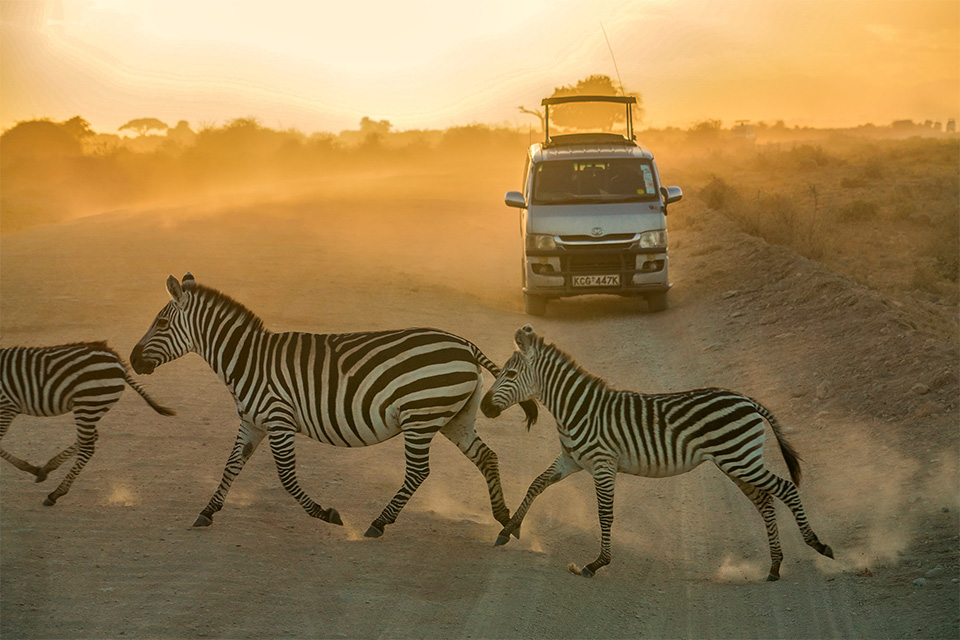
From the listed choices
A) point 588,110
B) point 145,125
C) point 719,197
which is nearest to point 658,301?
point 719,197

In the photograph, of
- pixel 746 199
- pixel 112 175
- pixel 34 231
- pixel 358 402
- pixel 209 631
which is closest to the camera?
pixel 209 631

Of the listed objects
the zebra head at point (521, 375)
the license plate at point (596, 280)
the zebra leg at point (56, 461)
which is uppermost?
the zebra head at point (521, 375)

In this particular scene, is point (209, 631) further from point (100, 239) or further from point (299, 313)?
point (100, 239)

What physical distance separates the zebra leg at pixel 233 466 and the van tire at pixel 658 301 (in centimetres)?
952

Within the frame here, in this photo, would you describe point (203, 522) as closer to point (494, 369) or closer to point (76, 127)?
point (494, 369)

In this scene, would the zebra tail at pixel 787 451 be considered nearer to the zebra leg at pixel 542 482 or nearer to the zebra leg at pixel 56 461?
the zebra leg at pixel 542 482

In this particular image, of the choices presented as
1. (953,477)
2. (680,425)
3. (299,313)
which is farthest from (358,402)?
(299,313)

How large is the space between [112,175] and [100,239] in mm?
31321

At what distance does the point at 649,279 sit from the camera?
15.1 meters

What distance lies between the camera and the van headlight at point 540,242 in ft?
49.0

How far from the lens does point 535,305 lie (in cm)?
1562

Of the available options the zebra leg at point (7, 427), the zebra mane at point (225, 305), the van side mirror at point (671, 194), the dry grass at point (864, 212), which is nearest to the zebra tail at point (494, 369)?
the zebra mane at point (225, 305)

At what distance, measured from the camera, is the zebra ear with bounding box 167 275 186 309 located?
7453mm

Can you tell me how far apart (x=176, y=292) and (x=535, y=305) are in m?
8.75
